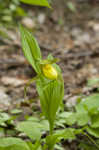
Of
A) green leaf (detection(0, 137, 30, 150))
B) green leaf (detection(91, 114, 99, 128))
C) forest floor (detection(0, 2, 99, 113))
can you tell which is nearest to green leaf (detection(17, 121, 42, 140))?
green leaf (detection(0, 137, 30, 150))

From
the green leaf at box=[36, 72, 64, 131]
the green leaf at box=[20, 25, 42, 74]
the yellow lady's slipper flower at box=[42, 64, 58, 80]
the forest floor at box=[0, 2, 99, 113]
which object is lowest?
the forest floor at box=[0, 2, 99, 113]

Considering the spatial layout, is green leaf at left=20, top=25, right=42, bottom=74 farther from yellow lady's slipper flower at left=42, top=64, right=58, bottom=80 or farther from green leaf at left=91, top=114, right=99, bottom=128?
green leaf at left=91, top=114, right=99, bottom=128

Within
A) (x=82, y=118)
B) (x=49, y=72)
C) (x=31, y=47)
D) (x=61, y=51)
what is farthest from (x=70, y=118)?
(x=61, y=51)

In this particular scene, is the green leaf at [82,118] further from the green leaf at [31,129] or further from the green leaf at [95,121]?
the green leaf at [31,129]

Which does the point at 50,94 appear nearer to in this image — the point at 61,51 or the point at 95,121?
the point at 95,121

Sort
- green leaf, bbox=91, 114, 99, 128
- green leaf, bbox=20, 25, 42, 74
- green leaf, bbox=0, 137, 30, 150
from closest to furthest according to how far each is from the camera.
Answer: green leaf, bbox=0, 137, 30, 150
green leaf, bbox=20, 25, 42, 74
green leaf, bbox=91, 114, 99, 128

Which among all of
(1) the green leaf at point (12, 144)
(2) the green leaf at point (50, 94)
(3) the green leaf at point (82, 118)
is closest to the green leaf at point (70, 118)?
(3) the green leaf at point (82, 118)

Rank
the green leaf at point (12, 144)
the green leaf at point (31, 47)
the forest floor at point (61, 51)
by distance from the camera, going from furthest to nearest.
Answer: the forest floor at point (61, 51)
the green leaf at point (31, 47)
the green leaf at point (12, 144)

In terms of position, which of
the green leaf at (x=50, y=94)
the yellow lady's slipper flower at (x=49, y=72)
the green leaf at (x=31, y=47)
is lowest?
the green leaf at (x=50, y=94)

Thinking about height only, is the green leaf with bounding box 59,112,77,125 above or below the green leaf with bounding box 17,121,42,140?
below

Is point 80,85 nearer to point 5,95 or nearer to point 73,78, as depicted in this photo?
point 73,78

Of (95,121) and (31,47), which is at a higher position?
(31,47)
